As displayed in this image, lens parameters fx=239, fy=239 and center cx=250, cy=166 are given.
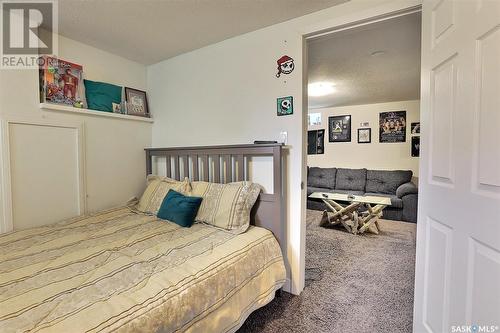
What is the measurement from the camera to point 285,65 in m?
1.97

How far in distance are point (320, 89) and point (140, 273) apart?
12.3 feet

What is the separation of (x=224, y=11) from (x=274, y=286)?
206 cm

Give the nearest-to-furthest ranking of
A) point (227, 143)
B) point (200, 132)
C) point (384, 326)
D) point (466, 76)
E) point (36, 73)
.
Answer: point (466, 76) → point (384, 326) → point (36, 73) → point (227, 143) → point (200, 132)

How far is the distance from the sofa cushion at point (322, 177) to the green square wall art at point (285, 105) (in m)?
3.63

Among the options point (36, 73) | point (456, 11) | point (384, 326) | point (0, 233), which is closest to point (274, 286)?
point (384, 326)

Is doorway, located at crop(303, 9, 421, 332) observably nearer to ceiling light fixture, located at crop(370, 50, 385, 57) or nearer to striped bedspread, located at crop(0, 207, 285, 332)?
ceiling light fixture, located at crop(370, 50, 385, 57)

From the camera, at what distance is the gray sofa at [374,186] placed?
4.08m

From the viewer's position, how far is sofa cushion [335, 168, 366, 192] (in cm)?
496

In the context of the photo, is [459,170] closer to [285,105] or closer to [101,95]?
[285,105]

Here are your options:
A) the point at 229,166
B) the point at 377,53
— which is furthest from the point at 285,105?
the point at 377,53

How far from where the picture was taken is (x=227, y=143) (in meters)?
2.31

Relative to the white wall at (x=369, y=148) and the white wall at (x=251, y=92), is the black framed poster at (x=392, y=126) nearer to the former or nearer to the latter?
the white wall at (x=369, y=148)

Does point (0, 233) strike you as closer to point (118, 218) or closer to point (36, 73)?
point (118, 218)

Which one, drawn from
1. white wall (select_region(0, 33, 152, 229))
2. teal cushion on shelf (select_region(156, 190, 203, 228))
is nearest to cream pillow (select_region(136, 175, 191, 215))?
teal cushion on shelf (select_region(156, 190, 203, 228))
